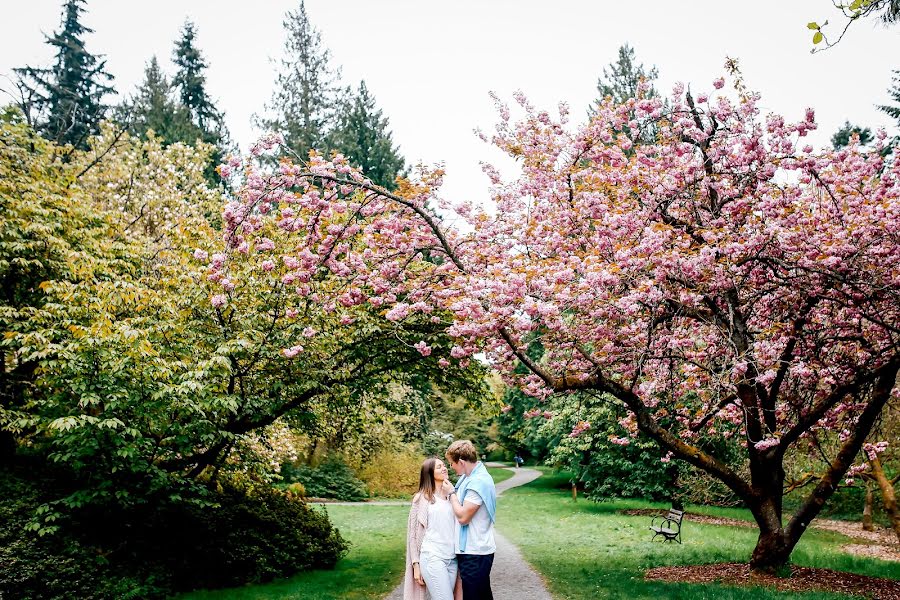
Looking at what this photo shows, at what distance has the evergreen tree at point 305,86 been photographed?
36312mm

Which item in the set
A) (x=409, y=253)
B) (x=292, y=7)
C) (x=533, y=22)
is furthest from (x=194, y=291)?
(x=292, y=7)

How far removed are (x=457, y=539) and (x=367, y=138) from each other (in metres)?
34.4

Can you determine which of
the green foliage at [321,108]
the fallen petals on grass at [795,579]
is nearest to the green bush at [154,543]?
the fallen petals on grass at [795,579]

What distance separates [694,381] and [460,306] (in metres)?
4.43

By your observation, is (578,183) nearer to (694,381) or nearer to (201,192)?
(694,381)

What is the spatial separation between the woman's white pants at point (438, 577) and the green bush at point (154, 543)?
449 cm

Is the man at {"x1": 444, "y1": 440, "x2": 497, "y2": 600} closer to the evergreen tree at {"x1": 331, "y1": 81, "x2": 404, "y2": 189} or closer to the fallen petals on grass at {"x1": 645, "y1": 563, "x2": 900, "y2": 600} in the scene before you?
the fallen petals on grass at {"x1": 645, "y1": 563, "x2": 900, "y2": 600}

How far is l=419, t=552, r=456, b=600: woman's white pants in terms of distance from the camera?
17.3 ft

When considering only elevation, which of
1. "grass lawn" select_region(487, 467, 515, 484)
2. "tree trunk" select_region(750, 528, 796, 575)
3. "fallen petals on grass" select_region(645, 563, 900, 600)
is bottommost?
"grass lawn" select_region(487, 467, 515, 484)

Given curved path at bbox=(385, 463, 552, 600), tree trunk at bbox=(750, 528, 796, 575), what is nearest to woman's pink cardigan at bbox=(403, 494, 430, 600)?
curved path at bbox=(385, 463, 552, 600)

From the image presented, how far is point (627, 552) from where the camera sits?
1205 centimetres

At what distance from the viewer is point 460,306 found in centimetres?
726

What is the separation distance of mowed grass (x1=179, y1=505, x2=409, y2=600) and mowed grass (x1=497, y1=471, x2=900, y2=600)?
8.72 feet

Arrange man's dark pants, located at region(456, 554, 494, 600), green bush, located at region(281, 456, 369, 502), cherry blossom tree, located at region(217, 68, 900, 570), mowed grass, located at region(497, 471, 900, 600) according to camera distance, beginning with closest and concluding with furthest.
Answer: man's dark pants, located at region(456, 554, 494, 600), cherry blossom tree, located at region(217, 68, 900, 570), mowed grass, located at region(497, 471, 900, 600), green bush, located at region(281, 456, 369, 502)
